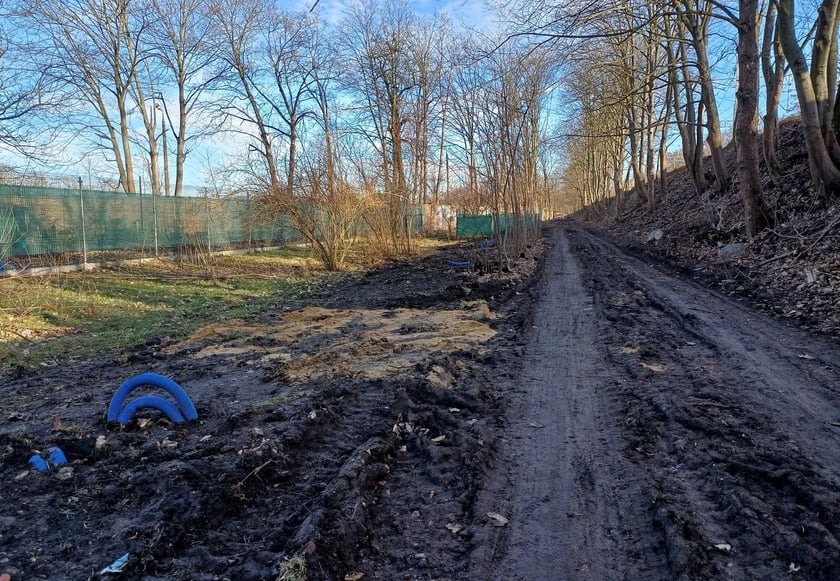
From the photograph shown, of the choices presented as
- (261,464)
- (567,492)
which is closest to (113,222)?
(261,464)

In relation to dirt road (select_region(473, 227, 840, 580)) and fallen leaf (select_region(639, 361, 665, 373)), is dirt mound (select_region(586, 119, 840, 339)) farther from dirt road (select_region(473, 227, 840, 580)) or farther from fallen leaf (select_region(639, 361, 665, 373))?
fallen leaf (select_region(639, 361, 665, 373))

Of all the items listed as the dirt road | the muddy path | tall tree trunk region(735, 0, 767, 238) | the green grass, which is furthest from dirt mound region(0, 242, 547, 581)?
tall tree trunk region(735, 0, 767, 238)

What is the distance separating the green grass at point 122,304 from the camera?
7641mm

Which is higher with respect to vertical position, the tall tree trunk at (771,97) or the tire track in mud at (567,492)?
the tall tree trunk at (771,97)

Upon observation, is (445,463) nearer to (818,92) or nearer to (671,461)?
(671,461)

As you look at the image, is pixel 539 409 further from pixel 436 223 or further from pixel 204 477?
pixel 436 223

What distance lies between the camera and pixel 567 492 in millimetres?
3125

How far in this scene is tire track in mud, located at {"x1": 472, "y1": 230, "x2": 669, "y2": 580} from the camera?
2486 mm

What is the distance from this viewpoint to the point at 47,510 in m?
2.90

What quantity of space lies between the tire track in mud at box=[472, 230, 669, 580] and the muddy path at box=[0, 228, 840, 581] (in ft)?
0.05

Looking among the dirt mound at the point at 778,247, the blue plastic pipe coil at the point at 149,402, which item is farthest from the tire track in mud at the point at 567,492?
the dirt mound at the point at 778,247

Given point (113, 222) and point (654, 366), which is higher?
point (113, 222)

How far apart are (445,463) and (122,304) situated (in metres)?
9.39

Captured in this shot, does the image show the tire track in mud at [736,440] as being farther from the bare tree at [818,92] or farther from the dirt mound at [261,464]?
the bare tree at [818,92]
